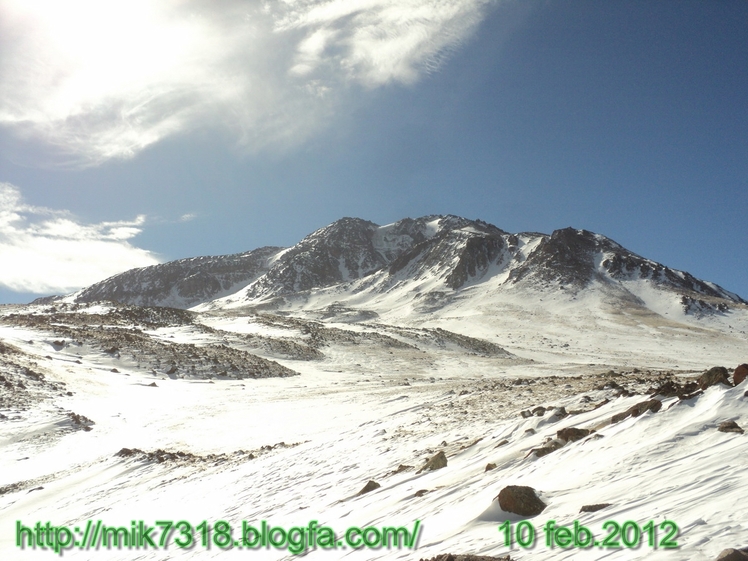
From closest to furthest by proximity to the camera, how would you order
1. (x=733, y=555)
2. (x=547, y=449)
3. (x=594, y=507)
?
1. (x=733, y=555)
2. (x=594, y=507)
3. (x=547, y=449)

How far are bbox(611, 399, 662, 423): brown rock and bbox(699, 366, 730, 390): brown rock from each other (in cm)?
89

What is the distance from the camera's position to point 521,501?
5.16m

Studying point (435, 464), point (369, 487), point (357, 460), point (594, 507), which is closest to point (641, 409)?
point (594, 507)

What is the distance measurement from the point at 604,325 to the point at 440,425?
64420 millimetres

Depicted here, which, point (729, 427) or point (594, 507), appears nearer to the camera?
point (594, 507)

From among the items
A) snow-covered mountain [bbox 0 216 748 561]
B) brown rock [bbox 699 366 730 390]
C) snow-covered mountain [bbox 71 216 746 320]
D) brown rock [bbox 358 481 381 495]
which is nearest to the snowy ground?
snow-covered mountain [bbox 0 216 748 561]

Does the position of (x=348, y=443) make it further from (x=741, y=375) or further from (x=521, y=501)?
(x=741, y=375)

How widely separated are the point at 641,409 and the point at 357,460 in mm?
5909

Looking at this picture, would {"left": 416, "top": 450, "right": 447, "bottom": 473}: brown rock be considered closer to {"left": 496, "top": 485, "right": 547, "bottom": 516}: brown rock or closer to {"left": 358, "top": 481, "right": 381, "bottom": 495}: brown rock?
{"left": 358, "top": 481, "right": 381, "bottom": 495}: brown rock

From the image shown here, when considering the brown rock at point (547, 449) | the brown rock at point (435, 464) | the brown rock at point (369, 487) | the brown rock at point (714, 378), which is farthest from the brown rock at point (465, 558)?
the brown rock at point (714, 378)

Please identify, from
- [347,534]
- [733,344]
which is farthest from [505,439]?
[733,344]

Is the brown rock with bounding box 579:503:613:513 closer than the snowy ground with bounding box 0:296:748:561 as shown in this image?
Yes

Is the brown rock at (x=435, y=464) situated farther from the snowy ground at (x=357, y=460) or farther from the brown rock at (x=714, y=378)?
the brown rock at (x=714, y=378)

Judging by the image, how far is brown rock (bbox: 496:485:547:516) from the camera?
16.8 ft
